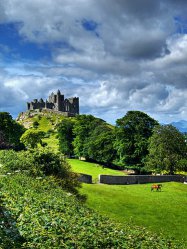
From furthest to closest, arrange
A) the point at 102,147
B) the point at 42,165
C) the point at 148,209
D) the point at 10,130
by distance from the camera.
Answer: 1. the point at 10,130
2. the point at 102,147
3. the point at 148,209
4. the point at 42,165

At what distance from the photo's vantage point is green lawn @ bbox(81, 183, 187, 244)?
1159 inches

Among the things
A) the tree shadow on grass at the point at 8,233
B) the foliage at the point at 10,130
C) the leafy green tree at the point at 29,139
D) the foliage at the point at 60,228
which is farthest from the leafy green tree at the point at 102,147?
the tree shadow on grass at the point at 8,233

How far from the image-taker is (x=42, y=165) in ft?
103

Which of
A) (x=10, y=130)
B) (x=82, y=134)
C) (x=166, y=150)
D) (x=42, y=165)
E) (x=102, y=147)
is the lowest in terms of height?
(x=42, y=165)

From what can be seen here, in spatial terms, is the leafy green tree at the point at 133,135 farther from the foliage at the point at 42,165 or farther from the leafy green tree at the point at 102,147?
the foliage at the point at 42,165

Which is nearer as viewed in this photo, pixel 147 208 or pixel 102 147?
pixel 147 208

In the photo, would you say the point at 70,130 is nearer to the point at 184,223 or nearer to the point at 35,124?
the point at 35,124

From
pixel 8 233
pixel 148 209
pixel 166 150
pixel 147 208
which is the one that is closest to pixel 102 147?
pixel 166 150

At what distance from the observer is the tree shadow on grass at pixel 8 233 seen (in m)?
12.2

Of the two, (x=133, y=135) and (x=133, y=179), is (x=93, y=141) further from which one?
(x=133, y=179)

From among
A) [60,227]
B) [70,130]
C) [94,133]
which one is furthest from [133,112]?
[60,227]

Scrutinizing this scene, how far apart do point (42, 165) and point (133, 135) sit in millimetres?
55159

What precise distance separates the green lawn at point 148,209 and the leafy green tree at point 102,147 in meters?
49.7

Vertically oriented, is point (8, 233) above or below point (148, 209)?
above
